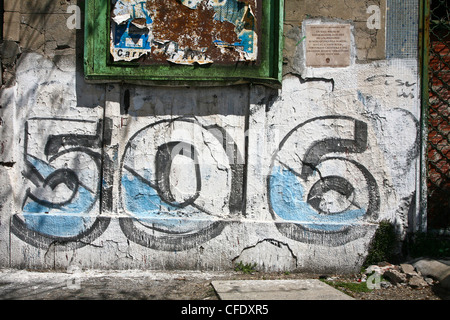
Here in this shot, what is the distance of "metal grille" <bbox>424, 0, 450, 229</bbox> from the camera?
4.68 metres

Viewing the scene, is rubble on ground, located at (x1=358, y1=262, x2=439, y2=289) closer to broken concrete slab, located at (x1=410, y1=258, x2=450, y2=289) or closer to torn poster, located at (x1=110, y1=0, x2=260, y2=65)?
broken concrete slab, located at (x1=410, y1=258, x2=450, y2=289)

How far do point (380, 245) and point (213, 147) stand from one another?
1950mm

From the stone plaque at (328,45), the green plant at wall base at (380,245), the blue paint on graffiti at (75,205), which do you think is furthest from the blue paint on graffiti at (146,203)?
the stone plaque at (328,45)

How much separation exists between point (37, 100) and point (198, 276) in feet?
7.96

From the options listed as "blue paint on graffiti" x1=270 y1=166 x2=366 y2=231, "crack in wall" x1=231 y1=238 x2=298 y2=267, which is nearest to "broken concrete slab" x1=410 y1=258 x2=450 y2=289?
"blue paint on graffiti" x1=270 y1=166 x2=366 y2=231

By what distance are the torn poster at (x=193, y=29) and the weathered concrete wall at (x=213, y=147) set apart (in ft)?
1.12

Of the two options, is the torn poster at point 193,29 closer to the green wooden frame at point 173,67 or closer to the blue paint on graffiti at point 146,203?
the green wooden frame at point 173,67

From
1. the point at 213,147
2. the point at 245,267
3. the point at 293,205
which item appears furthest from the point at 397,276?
the point at 213,147

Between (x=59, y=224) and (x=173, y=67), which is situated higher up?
(x=173, y=67)

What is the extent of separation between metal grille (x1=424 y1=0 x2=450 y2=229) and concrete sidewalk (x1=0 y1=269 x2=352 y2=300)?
1.65 metres

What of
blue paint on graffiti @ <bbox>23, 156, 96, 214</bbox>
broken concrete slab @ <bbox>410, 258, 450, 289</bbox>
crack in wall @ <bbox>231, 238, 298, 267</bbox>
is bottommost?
broken concrete slab @ <bbox>410, 258, 450, 289</bbox>

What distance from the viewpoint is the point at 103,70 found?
14.7 ft

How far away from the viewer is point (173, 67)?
14.7 ft

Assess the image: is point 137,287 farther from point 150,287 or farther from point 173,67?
point 173,67
